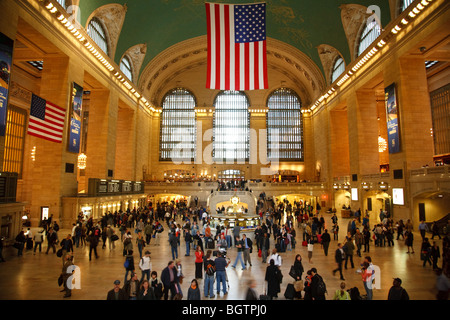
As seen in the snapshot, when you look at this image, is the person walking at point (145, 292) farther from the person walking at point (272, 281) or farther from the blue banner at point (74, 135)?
the blue banner at point (74, 135)

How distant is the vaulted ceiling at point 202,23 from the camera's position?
79.2ft

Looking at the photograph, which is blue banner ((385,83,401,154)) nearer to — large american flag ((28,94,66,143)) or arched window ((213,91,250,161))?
large american flag ((28,94,66,143))

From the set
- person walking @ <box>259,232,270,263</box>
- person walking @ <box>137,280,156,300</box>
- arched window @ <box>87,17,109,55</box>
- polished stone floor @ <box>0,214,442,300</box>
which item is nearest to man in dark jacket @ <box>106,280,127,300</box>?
person walking @ <box>137,280,156,300</box>

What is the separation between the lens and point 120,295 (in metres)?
5.00

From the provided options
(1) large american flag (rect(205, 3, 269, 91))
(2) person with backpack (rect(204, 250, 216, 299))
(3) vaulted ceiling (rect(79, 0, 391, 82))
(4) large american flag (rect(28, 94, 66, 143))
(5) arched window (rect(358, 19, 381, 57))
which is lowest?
(2) person with backpack (rect(204, 250, 216, 299))

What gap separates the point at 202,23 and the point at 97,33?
1183 cm

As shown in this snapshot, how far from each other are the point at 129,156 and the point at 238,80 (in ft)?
68.8

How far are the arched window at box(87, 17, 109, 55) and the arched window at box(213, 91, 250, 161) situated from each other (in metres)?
20.0

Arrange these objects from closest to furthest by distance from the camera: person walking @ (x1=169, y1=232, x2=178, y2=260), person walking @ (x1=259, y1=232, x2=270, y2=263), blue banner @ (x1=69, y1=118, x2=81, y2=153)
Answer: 1. person walking @ (x1=169, y1=232, x2=178, y2=260)
2. person walking @ (x1=259, y1=232, x2=270, y2=263)
3. blue banner @ (x1=69, y1=118, x2=81, y2=153)

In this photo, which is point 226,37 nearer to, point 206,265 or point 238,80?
point 238,80

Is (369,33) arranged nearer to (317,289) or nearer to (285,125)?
(285,125)

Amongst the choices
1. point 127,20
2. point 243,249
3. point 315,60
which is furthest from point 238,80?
point 315,60

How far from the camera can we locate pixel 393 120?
61.5 feet

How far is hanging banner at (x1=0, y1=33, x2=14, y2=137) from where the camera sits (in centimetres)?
1217
